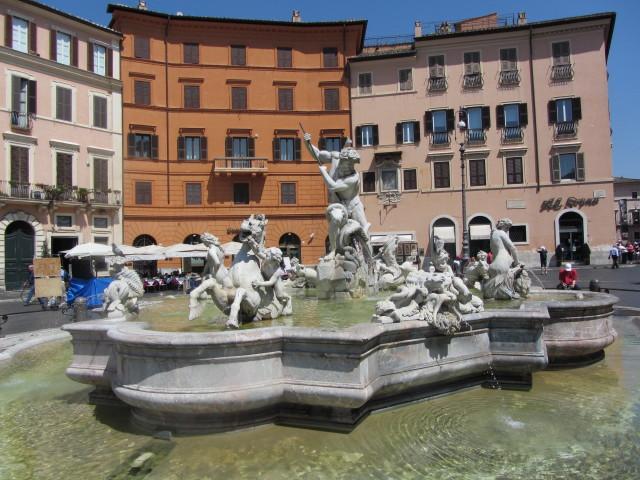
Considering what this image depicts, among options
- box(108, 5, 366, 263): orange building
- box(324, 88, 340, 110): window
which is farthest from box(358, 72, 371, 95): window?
box(324, 88, 340, 110): window

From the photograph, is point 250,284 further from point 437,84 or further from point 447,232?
point 437,84

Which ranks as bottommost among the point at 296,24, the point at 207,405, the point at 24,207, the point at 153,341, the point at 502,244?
the point at 207,405

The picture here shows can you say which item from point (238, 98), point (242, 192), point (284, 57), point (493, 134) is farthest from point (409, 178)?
point (238, 98)

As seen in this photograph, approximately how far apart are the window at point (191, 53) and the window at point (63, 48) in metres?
7.17

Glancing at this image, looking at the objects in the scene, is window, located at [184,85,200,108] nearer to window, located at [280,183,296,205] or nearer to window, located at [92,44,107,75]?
window, located at [92,44,107,75]

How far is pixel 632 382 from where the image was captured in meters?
5.62

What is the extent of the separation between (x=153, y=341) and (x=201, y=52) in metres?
34.1

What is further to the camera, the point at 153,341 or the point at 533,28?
the point at 533,28

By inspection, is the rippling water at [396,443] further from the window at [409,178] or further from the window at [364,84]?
the window at [364,84]

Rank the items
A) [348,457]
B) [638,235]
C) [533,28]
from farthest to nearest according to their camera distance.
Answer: [638,235]
[533,28]
[348,457]

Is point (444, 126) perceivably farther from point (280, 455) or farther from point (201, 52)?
point (280, 455)

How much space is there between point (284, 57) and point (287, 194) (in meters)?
9.68

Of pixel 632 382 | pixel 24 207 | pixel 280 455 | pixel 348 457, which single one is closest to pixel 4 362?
pixel 280 455

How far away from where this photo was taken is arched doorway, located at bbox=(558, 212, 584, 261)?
32.3 metres
